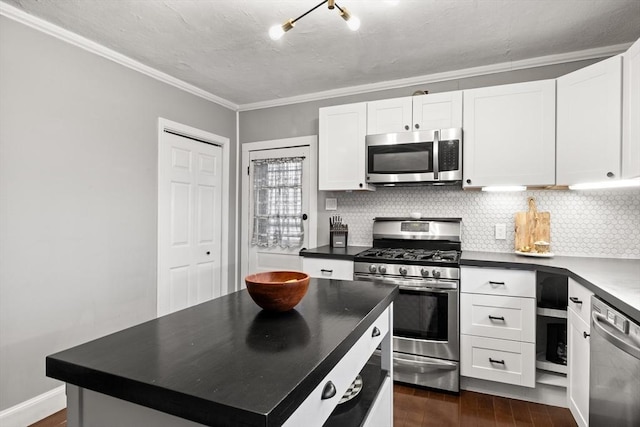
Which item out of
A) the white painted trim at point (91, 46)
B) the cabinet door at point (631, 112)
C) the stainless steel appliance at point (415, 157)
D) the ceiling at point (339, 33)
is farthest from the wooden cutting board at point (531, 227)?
the white painted trim at point (91, 46)

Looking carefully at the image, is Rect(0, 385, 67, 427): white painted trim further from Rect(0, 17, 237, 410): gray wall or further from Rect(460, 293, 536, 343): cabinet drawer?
Rect(460, 293, 536, 343): cabinet drawer

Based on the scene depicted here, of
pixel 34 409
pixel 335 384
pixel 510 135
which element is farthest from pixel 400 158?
pixel 34 409

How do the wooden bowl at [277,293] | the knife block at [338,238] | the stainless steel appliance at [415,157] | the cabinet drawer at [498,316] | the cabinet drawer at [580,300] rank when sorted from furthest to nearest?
the knife block at [338,238], the stainless steel appliance at [415,157], the cabinet drawer at [498,316], the cabinet drawer at [580,300], the wooden bowl at [277,293]

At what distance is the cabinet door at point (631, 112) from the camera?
1.93 m

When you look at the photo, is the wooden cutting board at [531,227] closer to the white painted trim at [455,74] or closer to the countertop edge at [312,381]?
the white painted trim at [455,74]

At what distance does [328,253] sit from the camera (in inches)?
117

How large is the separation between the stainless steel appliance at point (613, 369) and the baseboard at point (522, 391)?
83cm

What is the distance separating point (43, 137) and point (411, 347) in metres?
2.95

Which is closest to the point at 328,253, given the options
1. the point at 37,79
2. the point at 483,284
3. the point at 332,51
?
the point at 483,284

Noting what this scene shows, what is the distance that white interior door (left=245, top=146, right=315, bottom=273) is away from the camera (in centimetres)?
376

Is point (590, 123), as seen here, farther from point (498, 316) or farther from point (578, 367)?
point (578, 367)

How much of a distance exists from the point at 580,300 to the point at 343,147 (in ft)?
6.84

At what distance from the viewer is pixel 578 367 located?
6.31 feet

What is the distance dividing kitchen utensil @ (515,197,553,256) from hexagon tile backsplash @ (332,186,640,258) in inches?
3.7
